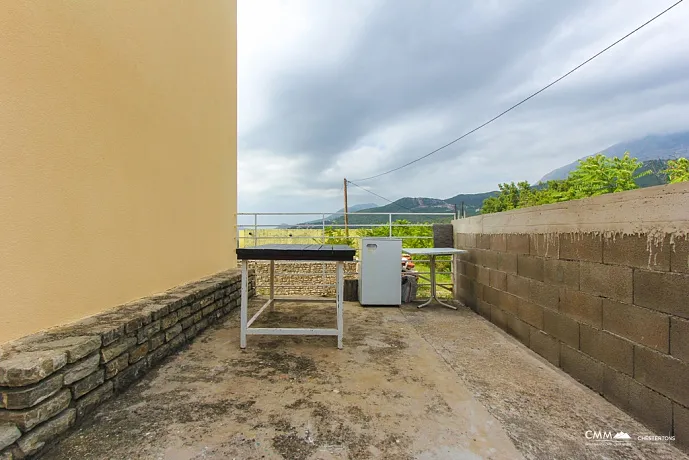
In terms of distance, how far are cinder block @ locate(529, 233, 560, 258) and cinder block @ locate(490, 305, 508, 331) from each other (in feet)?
3.00

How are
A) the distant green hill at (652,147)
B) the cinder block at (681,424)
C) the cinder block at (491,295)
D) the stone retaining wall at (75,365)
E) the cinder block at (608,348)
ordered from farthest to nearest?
the distant green hill at (652,147) < the cinder block at (491,295) < the cinder block at (608,348) < the cinder block at (681,424) < the stone retaining wall at (75,365)

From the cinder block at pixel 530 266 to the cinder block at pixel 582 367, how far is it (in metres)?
0.64

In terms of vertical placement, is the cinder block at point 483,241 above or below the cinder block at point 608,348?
above

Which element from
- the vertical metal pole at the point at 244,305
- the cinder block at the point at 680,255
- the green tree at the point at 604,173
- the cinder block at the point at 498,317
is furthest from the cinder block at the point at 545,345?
the green tree at the point at 604,173

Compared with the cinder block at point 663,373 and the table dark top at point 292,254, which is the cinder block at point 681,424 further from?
the table dark top at point 292,254

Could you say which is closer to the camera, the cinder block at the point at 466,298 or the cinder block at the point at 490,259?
the cinder block at the point at 490,259

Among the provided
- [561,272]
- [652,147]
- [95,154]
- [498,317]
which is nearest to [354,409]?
[561,272]

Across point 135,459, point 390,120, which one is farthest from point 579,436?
point 390,120

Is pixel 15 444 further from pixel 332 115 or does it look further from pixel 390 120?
pixel 390 120

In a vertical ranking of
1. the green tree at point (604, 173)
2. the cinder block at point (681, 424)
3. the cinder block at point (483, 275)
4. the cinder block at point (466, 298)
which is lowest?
the cinder block at point (466, 298)

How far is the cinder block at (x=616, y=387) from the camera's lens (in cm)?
171

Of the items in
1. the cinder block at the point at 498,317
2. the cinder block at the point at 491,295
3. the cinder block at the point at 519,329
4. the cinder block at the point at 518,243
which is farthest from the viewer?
the cinder block at the point at 491,295

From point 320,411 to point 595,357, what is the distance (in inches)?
71.3

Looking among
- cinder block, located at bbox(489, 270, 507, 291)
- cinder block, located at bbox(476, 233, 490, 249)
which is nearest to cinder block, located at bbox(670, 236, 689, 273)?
cinder block, located at bbox(489, 270, 507, 291)
